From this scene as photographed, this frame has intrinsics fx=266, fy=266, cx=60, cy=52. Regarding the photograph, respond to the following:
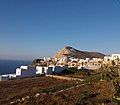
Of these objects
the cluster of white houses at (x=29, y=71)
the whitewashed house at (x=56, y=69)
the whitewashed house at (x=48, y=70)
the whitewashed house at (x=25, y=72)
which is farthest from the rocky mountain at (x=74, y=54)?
the whitewashed house at (x=25, y=72)

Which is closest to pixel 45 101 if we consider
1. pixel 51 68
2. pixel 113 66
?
pixel 113 66

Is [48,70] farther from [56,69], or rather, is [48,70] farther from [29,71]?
[29,71]

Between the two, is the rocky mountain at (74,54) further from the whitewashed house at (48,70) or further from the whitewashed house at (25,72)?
the whitewashed house at (25,72)

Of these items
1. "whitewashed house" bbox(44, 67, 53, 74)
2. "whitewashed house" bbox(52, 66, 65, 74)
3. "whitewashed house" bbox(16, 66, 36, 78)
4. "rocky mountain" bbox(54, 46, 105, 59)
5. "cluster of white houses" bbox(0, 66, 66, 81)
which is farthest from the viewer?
"rocky mountain" bbox(54, 46, 105, 59)

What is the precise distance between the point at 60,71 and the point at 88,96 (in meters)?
33.1

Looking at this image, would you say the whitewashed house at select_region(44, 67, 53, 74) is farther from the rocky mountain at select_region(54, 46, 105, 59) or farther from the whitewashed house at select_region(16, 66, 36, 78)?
the rocky mountain at select_region(54, 46, 105, 59)

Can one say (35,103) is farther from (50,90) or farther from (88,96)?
(50,90)

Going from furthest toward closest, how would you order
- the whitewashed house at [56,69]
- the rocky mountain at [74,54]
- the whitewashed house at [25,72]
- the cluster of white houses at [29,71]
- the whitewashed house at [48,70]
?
the rocky mountain at [74,54] → the whitewashed house at [56,69] → the whitewashed house at [48,70] → the whitewashed house at [25,72] → the cluster of white houses at [29,71]

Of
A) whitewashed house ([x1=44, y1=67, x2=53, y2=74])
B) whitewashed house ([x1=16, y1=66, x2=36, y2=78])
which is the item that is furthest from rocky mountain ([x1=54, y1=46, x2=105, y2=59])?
whitewashed house ([x1=16, y1=66, x2=36, y2=78])

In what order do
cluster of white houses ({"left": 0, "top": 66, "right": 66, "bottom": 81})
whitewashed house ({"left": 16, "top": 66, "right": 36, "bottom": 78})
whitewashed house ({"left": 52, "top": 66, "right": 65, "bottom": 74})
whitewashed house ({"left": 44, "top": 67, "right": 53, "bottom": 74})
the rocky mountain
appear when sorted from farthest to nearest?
the rocky mountain
whitewashed house ({"left": 52, "top": 66, "right": 65, "bottom": 74})
whitewashed house ({"left": 44, "top": 67, "right": 53, "bottom": 74})
whitewashed house ({"left": 16, "top": 66, "right": 36, "bottom": 78})
cluster of white houses ({"left": 0, "top": 66, "right": 66, "bottom": 81})

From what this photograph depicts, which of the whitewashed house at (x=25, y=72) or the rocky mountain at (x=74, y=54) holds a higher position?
the rocky mountain at (x=74, y=54)

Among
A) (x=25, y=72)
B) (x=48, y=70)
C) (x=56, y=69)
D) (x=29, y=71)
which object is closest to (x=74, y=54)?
(x=56, y=69)

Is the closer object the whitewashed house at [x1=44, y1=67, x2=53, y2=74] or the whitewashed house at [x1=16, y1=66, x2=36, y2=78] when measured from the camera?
the whitewashed house at [x1=16, y1=66, x2=36, y2=78]

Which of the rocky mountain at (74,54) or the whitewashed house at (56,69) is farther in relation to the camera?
the rocky mountain at (74,54)
